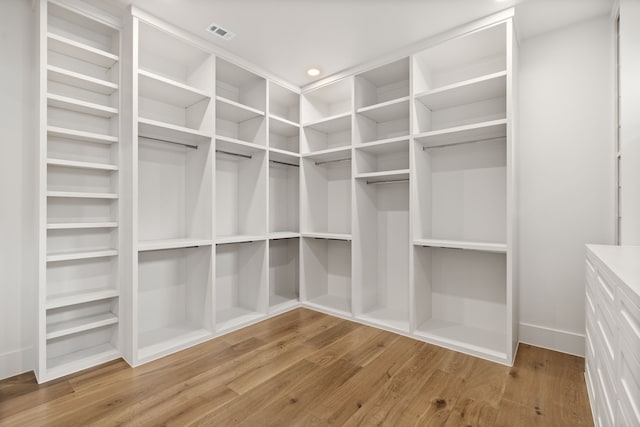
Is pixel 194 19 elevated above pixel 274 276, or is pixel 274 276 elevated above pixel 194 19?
pixel 194 19

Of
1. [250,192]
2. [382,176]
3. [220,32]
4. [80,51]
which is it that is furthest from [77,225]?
[382,176]

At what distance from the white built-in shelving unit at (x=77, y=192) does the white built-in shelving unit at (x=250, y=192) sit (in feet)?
0.04

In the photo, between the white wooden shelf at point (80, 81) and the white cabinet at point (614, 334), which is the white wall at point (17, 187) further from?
the white cabinet at point (614, 334)

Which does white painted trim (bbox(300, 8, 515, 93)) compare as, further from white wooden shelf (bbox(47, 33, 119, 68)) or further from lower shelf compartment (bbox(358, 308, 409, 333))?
lower shelf compartment (bbox(358, 308, 409, 333))

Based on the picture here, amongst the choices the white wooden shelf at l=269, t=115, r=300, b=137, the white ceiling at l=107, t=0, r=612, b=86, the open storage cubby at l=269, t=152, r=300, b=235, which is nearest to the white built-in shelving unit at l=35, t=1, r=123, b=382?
the white ceiling at l=107, t=0, r=612, b=86

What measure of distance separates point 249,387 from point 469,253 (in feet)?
7.18

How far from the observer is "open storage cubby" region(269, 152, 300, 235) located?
376 centimetres

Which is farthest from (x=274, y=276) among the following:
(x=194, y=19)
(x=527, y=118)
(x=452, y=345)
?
(x=527, y=118)

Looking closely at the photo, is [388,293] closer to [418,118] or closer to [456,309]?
[456,309]

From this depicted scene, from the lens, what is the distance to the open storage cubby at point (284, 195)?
148 inches

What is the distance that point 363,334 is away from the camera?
110 inches

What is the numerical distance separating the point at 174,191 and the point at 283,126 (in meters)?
1.41

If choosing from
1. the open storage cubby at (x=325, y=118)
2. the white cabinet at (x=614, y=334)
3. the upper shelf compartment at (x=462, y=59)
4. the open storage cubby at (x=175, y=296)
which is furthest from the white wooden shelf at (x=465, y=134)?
the open storage cubby at (x=175, y=296)

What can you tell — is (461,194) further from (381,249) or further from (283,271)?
(283,271)
